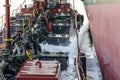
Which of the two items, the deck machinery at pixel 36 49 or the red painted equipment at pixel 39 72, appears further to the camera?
the deck machinery at pixel 36 49

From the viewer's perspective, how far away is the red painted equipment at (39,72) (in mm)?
2948

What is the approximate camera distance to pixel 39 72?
10.1ft

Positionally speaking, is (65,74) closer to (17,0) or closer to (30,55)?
(30,55)

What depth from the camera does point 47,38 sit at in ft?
29.9

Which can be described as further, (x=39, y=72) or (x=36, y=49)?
(x=36, y=49)

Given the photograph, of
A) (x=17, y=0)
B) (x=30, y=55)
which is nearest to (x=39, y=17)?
(x=30, y=55)

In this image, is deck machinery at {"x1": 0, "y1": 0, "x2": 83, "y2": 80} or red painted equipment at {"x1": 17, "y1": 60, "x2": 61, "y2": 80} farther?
deck machinery at {"x1": 0, "y1": 0, "x2": 83, "y2": 80}

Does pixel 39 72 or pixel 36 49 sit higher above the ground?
pixel 39 72

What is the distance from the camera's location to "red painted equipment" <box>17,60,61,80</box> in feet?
9.67

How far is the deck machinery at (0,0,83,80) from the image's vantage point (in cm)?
317

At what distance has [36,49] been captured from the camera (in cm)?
691

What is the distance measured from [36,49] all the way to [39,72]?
152 inches

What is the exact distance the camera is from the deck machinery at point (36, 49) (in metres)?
3.17

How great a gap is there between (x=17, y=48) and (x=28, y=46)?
1.77 ft
